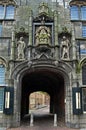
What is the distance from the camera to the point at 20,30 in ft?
44.8

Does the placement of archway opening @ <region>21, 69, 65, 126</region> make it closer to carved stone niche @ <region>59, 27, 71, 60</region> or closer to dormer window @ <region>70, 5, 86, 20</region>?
carved stone niche @ <region>59, 27, 71, 60</region>

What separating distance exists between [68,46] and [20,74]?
3.30 m

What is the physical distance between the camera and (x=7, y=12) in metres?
14.6

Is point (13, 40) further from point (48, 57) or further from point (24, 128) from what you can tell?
point (24, 128)

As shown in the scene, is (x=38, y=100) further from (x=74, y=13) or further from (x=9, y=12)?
(x=74, y=13)

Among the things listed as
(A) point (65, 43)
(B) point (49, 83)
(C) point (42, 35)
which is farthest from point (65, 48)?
(B) point (49, 83)

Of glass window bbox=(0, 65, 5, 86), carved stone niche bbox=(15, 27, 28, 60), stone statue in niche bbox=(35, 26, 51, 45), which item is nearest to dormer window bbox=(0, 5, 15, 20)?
carved stone niche bbox=(15, 27, 28, 60)

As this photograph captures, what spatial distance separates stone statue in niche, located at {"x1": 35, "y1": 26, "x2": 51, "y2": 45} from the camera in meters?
13.1

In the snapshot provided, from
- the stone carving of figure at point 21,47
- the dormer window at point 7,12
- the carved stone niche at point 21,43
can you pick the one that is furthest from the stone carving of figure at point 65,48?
the dormer window at point 7,12

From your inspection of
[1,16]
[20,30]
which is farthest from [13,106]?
[1,16]

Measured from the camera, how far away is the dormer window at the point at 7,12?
14369mm

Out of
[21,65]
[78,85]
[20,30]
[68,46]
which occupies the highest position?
[20,30]

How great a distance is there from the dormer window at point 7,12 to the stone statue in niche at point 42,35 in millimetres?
2147

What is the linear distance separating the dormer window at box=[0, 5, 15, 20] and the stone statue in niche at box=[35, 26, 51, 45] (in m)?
2.15
